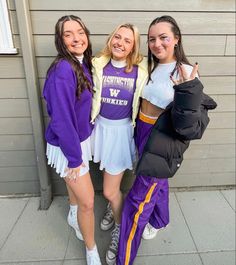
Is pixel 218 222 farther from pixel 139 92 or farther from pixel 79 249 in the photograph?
pixel 139 92

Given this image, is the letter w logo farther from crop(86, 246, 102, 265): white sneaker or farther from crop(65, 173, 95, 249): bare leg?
crop(86, 246, 102, 265): white sneaker

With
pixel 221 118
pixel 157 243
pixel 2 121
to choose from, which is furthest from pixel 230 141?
pixel 2 121

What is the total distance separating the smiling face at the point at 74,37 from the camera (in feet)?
4.64

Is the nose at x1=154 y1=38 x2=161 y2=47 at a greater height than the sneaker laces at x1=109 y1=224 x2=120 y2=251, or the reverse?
the nose at x1=154 y1=38 x2=161 y2=47

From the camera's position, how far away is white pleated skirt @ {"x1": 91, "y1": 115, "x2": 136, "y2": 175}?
168 cm

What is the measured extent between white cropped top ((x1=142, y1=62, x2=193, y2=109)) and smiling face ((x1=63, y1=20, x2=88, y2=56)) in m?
0.50

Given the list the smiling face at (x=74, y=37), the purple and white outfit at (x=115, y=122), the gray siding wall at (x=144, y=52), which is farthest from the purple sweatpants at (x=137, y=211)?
the gray siding wall at (x=144, y=52)

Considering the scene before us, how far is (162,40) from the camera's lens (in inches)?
57.3

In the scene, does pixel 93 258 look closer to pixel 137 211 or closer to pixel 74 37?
pixel 137 211

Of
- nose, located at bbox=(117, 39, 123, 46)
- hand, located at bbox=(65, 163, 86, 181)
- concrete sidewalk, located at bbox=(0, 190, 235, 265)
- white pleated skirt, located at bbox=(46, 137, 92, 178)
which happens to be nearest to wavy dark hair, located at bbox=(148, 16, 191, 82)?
nose, located at bbox=(117, 39, 123, 46)

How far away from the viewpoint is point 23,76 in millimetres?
2086

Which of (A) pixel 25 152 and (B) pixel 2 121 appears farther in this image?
(A) pixel 25 152

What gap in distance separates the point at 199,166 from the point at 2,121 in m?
2.06

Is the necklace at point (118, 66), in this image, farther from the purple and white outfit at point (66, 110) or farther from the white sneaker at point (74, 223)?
the white sneaker at point (74, 223)
